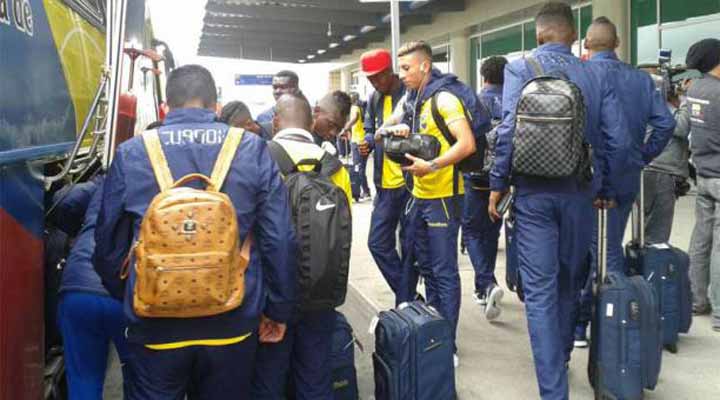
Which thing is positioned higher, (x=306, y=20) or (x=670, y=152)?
(x=306, y=20)

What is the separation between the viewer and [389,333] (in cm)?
365

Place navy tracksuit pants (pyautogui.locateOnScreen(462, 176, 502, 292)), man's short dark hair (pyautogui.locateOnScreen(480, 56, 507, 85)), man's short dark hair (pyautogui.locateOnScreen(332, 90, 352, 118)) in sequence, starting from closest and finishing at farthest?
1. man's short dark hair (pyautogui.locateOnScreen(332, 90, 352, 118))
2. navy tracksuit pants (pyautogui.locateOnScreen(462, 176, 502, 292))
3. man's short dark hair (pyautogui.locateOnScreen(480, 56, 507, 85))

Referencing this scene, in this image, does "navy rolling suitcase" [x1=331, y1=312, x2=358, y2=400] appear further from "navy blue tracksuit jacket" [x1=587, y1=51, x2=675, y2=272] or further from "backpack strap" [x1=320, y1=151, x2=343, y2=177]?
"navy blue tracksuit jacket" [x1=587, y1=51, x2=675, y2=272]

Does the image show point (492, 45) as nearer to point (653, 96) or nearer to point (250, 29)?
point (250, 29)

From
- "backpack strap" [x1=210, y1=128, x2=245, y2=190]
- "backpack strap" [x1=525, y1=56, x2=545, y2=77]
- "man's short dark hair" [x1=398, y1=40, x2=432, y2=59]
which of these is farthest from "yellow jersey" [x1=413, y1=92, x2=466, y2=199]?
"backpack strap" [x1=210, y1=128, x2=245, y2=190]

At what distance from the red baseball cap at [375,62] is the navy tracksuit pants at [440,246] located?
1.18m

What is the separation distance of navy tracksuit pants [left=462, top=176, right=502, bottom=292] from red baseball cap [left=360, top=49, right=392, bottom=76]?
4.10 feet

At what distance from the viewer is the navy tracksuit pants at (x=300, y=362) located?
317 cm

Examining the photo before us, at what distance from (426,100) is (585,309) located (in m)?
1.78

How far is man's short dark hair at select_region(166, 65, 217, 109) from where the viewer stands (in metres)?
2.71

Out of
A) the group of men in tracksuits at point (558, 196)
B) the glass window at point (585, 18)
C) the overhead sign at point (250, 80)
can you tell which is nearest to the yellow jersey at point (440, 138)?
the group of men in tracksuits at point (558, 196)

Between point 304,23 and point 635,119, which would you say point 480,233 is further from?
point 304,23

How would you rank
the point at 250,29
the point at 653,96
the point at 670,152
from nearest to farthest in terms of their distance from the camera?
1. the point at 653,96
2. the point at 670,152
3. the point at 250,29

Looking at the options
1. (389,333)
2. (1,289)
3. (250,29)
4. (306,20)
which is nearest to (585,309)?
(389,333)
